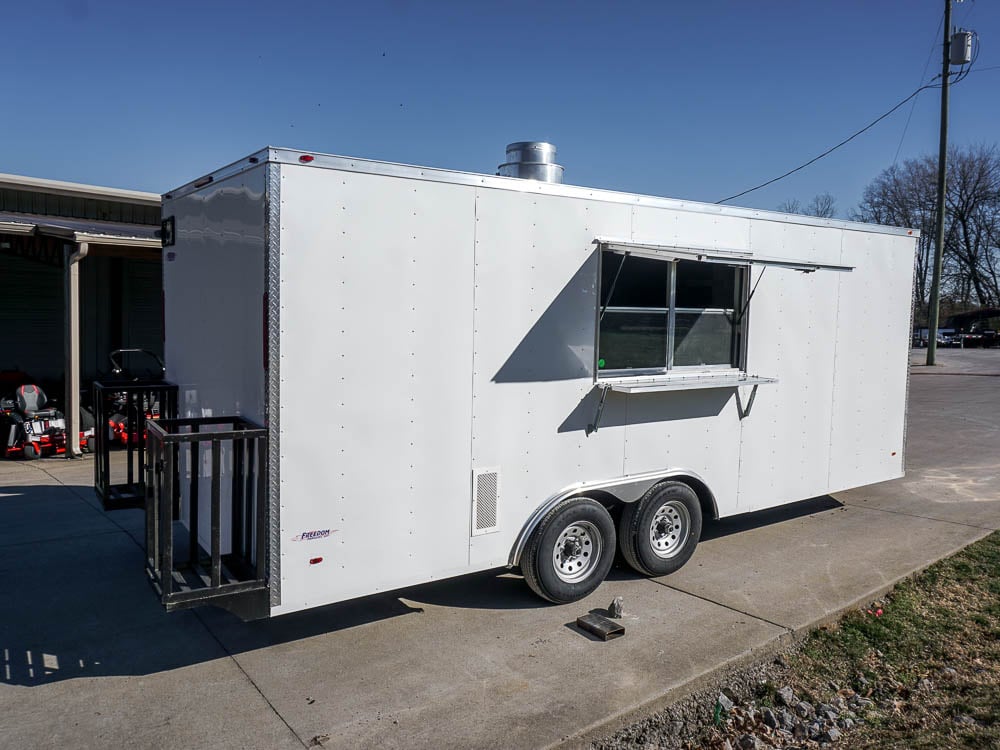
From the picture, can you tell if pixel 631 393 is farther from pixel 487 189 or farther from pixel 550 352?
pixel 487 189

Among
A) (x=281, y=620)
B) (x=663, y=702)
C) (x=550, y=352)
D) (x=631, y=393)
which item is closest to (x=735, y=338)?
(x=631, y=393)

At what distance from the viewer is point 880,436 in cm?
771

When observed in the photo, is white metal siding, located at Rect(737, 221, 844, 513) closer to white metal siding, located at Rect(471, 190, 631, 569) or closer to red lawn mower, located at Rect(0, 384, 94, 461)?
white metal siding, located at Rect(471, 190, 631, 569)

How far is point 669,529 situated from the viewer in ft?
20.0

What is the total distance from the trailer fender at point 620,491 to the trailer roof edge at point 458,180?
1938 mm

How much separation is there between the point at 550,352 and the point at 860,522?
440 centimetres

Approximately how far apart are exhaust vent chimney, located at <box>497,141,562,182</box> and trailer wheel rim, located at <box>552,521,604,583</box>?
2.63 meters

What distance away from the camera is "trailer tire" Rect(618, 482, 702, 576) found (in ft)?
18.9

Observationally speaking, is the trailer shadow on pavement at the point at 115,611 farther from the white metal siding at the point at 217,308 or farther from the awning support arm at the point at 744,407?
the awning support arm at the point at 744,407

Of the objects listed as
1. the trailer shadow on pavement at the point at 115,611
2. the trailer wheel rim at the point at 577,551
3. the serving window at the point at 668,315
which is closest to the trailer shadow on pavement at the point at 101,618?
the trailer shadow on pavement at the point at 115,611

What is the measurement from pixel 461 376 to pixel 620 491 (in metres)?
1.59

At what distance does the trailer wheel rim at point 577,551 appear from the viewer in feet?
17.6

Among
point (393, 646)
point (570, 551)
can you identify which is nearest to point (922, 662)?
point (570, 551)

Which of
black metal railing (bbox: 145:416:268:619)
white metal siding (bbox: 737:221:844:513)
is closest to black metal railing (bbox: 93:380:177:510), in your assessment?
black metal railing (bbox: 145:416:268:619)
